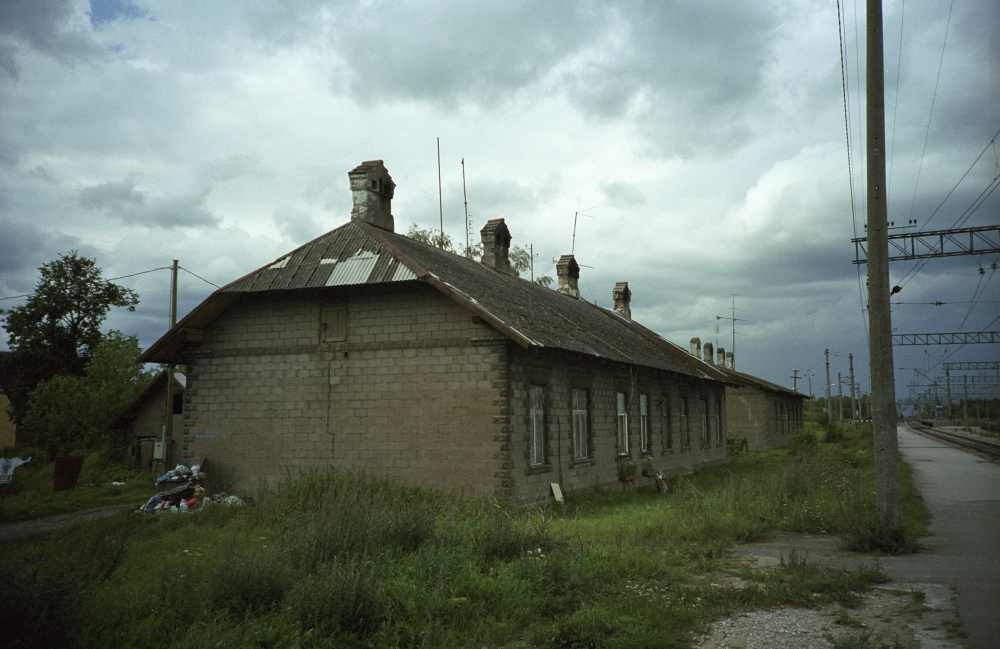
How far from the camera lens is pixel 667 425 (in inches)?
945

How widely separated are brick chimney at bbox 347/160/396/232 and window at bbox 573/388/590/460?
19.9 ft

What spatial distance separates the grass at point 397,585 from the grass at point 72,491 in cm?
842

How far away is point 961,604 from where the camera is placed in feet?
23.4

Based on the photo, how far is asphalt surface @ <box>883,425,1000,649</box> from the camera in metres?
6.73

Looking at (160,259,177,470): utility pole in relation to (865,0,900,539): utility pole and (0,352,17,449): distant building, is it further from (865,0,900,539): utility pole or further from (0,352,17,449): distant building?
(0,352,17,449): distant building

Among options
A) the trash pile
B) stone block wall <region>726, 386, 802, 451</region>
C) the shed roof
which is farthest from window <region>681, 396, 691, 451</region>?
stone block wall <region>726, 386, 802, 451</region>

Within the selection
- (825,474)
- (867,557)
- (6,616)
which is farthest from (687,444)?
(6,616)

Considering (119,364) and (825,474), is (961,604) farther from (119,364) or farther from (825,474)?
(119,364)

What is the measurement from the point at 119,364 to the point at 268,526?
84.3ft

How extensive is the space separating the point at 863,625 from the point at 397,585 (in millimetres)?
3881

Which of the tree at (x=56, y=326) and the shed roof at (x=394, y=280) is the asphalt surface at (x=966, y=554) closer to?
the shed roof at (x=394, y=280)

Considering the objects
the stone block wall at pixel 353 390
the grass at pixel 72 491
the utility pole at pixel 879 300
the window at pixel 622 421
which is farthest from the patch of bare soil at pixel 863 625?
the grass at pixel 72 491

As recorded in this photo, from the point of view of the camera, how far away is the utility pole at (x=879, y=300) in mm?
10273

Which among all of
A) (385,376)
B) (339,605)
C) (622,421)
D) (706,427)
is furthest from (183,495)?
(706,427)
